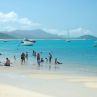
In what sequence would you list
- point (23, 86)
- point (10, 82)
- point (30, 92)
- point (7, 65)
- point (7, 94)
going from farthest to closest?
point (7, 65), point (10, 82), point (23, 86), point (30, 92), point (7, 94)

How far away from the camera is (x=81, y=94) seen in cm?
1772

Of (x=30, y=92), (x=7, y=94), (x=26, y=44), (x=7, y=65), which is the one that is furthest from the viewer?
(x=26, y=44)

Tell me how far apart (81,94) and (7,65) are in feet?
64.7

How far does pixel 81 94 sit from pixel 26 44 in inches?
4238

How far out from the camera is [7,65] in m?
36.4

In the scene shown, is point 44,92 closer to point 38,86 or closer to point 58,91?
point 58,91

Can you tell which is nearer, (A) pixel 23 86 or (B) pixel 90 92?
(B) pixel 90 92

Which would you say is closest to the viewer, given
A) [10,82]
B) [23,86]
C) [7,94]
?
[7,94]

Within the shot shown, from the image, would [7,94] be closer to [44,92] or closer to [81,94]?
[44,92]

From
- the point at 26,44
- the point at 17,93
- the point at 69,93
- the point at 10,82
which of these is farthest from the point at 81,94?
the point at 26,44

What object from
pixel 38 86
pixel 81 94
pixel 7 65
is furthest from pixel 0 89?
pixel 7 65

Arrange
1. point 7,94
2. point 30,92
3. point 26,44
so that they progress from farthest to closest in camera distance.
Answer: point 26,44 → point 30,92 → point 7,94

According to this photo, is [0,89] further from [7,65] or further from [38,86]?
[7,65]

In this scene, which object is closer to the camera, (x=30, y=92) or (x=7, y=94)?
(x=7, y=94)
